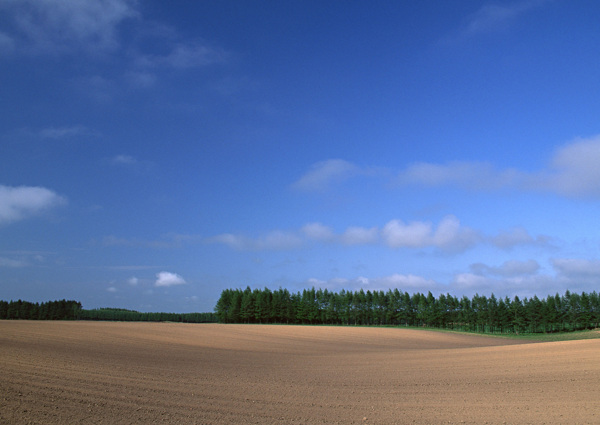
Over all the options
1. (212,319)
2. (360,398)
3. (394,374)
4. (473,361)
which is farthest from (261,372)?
(212,319)

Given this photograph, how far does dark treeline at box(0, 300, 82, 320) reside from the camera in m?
116

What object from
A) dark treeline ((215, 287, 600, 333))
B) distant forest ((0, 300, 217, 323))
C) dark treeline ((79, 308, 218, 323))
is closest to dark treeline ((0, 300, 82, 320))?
distant forest ((0, 300, 217, 323))

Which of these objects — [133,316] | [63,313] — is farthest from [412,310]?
[63,313]

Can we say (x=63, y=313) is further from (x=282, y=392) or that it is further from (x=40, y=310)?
(x=282, y=392)

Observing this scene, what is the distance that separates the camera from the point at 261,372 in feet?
66.5

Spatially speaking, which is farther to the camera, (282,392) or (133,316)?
(133,316)

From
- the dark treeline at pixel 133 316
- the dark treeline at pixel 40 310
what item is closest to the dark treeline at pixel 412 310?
the dark treeline at pixel 133 316

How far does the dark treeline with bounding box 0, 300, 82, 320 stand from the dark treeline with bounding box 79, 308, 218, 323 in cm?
350

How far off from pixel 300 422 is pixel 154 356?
55.6ft

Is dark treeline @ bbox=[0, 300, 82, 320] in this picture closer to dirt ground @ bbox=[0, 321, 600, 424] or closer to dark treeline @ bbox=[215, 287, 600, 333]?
dark treeline @ bbox=[215, 287, 600, 333]

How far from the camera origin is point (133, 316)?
120 metres

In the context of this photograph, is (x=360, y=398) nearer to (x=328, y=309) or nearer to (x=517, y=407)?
(x=517, y=407)

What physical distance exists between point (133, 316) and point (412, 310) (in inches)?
3201

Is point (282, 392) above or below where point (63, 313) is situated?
above
